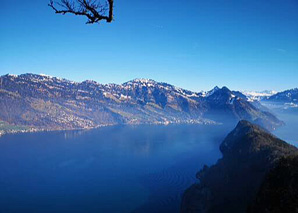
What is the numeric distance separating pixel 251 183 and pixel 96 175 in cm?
6792

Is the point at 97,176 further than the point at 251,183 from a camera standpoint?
Yes

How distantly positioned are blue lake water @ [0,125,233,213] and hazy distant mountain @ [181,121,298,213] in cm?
992

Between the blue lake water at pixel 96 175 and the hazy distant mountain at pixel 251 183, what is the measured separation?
9924 mm

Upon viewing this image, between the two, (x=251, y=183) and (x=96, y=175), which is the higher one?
(x=251, y=183)

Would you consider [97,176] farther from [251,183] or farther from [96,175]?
[251,183]

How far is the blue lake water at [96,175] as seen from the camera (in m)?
74.0

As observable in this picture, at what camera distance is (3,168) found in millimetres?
115938

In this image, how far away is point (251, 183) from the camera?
6397 cm

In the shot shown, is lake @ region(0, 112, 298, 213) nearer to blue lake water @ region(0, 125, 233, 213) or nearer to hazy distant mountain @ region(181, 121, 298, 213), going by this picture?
blue lake water @ region(0, 125, 233, 213)

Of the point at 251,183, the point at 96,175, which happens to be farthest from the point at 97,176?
the point at 251,183

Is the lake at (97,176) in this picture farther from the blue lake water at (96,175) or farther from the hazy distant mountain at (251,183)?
the hazy distant mountain at (251,183)

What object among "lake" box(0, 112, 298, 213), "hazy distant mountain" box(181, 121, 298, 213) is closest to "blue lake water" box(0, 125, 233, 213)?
"lake" box(0, 112, 298, 213)

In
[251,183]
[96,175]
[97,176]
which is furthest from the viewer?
[96,175]

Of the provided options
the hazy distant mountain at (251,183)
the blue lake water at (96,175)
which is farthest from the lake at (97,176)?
the hazy distant mountain at (251,183)
